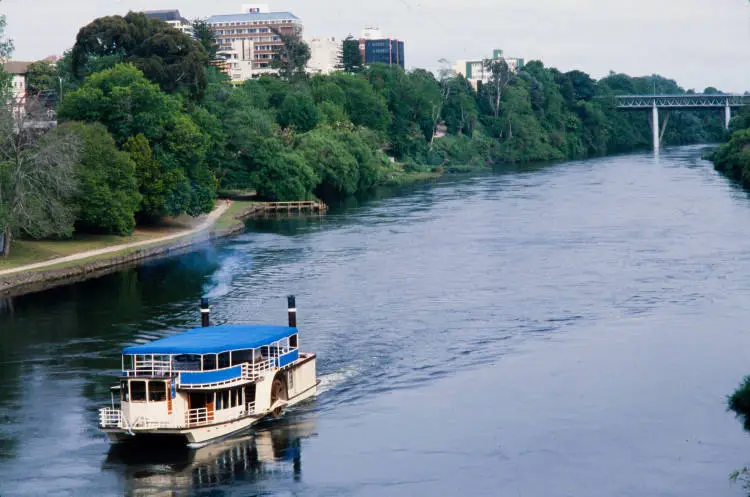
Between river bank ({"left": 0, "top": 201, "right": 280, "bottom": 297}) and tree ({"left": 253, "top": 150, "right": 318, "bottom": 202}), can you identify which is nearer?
river bank ({"left": 0, "top": 201, "right": 280, "bottom": 297})

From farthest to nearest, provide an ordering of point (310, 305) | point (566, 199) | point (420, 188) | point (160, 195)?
point (420, 188)
point (566, 199)
point (160, 195)
point (310, 305)

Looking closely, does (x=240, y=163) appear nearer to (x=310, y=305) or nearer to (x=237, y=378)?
(x=310, y=305)

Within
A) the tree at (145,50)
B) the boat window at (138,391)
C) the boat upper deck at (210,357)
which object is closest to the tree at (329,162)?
the tree at (145,50)

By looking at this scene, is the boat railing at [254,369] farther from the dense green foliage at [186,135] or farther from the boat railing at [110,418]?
the dense green foliage at [186,135]

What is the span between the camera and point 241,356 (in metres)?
49.2

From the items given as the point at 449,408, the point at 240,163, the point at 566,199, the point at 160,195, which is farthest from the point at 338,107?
the point at 449,408

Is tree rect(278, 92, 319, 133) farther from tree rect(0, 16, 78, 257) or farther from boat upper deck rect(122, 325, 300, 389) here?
boat upper deck rect(122, 325, 300, 389)

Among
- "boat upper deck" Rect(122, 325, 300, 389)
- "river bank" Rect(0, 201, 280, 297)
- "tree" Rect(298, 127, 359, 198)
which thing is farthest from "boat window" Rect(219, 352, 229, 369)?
"tree" Rect(298, 127, 359, 198)

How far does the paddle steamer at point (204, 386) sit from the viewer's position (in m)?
45.2

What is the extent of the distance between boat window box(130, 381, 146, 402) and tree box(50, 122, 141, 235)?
173 feet

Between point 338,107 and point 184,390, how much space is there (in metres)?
137

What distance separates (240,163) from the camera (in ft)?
445

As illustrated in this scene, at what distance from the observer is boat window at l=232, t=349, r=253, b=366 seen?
161 ft

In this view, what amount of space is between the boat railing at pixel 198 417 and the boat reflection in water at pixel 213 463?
40.4 inches
